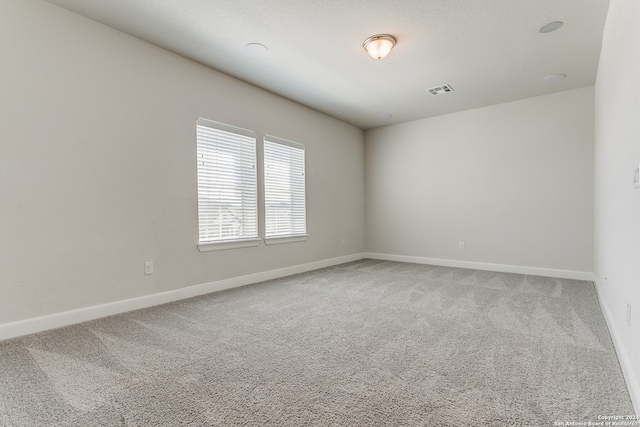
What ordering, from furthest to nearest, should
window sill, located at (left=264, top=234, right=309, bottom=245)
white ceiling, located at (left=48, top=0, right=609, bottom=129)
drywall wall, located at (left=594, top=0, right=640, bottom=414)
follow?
1. window sill, located at (left=264, top=234, right=309, bottom=245)
2. white ceiling, located at (left=48, top=0, right=609, bottom=129)
3. drywall wall, located at (left=594, top=0, right=640, bottom=414)

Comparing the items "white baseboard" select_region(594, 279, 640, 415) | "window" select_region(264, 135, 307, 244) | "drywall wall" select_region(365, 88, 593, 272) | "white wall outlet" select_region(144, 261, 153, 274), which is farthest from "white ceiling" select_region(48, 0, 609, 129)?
"white baseboard" select_region(594, 279, 640, 415)

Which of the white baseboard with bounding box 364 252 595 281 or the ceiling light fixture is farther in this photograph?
the white baseboard with bounding box 364 252 595 281

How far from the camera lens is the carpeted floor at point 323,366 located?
4.78ft

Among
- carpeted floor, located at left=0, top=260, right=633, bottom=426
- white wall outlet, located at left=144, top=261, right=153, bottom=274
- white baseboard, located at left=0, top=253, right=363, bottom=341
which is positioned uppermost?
white wall outlet, located at left=144, top=261, right=153, bottom=274

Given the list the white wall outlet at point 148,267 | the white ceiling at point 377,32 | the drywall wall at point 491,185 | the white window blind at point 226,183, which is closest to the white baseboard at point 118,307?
the white wall outlet at point 148,267

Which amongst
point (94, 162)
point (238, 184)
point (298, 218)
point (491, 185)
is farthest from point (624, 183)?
point (94, 162)

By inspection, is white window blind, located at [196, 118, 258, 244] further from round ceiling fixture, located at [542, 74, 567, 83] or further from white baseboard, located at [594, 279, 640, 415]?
round ceiling fixture, located at [542, 74, 567, 83]

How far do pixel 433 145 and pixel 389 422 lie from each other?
505 cm

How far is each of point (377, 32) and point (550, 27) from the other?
5.24ft

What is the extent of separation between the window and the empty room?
35 mm

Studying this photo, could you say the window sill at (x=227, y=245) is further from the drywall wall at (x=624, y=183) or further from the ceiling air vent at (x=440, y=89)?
the drywall wall at (x=624, y=183)

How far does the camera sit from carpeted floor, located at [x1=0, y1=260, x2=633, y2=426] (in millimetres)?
1456

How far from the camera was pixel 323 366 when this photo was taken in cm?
191

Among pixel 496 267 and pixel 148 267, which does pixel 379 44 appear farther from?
pixel 496 267
